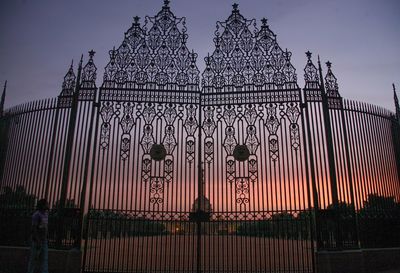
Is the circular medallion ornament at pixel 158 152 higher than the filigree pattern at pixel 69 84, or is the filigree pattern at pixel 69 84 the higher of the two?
the filigree pattern at pixel 69 84

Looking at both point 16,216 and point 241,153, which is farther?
point 16,216

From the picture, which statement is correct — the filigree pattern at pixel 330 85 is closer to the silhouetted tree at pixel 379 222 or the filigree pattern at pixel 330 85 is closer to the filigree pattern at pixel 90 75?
the silhouetted tree at pixel 379 222

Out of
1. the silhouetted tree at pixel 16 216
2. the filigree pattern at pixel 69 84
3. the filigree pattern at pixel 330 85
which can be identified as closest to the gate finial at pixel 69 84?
the filigree pattern at pixel 69 84

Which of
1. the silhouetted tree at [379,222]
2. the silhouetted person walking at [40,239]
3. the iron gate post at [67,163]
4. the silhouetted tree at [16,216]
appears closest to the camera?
the silhouetted person walking at [40,239]

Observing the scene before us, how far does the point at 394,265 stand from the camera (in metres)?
8.59

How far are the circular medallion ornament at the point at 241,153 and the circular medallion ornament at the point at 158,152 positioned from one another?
175 cm

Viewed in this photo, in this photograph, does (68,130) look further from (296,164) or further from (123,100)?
(296,164)

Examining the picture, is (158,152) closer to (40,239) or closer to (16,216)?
(40,239)

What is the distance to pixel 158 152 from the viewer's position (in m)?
8.40

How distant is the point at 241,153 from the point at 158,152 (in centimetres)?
205

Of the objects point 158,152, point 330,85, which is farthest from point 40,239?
point 330,85

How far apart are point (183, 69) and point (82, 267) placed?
548 cm

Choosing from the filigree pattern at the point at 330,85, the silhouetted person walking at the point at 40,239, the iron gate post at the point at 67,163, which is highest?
the filigree pattern at the point at 330,85

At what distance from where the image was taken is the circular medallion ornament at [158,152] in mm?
8367
